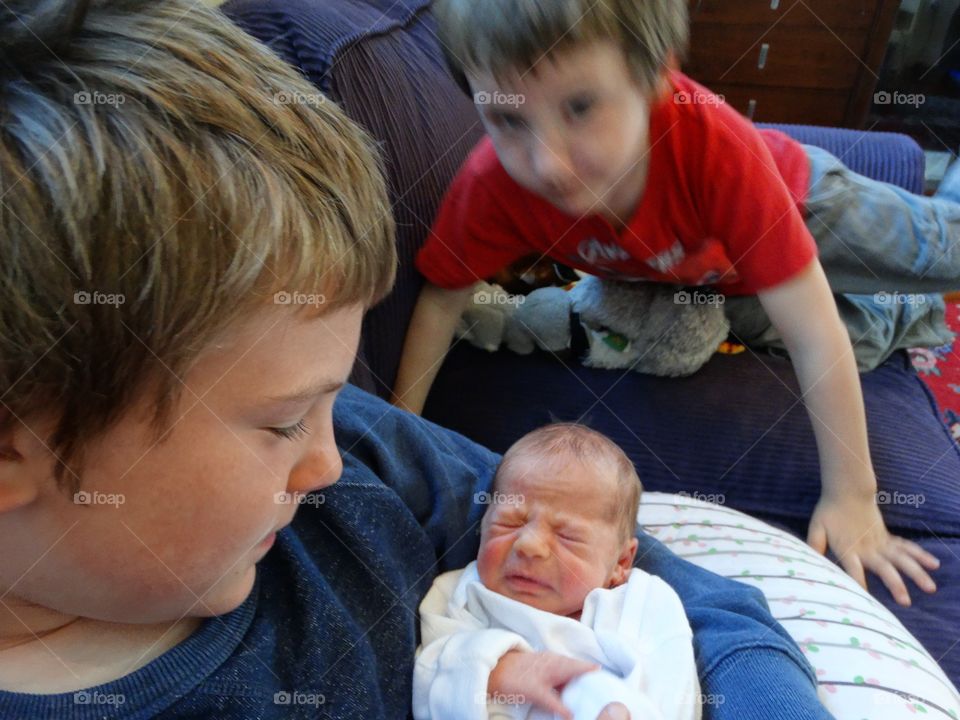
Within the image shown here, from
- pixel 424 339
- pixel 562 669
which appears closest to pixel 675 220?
pixel 424 339

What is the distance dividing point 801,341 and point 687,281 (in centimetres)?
19

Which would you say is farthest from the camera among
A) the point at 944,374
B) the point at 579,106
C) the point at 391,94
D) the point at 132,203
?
the point at 944,374

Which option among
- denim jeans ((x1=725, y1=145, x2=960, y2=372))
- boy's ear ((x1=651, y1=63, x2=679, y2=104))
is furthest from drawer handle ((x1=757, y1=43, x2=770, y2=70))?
boy's ear ((x1=651, y1=63, x2=679, y2=104))

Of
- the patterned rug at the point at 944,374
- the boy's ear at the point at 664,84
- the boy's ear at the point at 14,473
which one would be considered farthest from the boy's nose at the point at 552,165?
the patterned rug at the point at 944,374

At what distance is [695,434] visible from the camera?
1.18 metres

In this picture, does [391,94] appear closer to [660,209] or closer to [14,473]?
[660,209]

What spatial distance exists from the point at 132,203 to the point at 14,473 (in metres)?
0.15

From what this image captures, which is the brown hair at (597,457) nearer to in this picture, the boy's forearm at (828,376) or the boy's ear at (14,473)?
the boy's forearm at (828,376)

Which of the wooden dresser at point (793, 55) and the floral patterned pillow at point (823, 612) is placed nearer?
the floral patterned pillow at point (823, 612)

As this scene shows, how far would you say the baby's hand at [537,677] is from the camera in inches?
26.0

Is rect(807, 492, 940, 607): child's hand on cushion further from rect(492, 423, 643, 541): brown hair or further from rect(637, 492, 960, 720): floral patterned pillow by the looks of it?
rect(492, 423, 643, 541): brown hair

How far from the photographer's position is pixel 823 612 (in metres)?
0.80

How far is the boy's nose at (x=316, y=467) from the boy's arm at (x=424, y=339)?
0.64 meters

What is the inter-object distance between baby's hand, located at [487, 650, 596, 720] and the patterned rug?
1.58 metres
